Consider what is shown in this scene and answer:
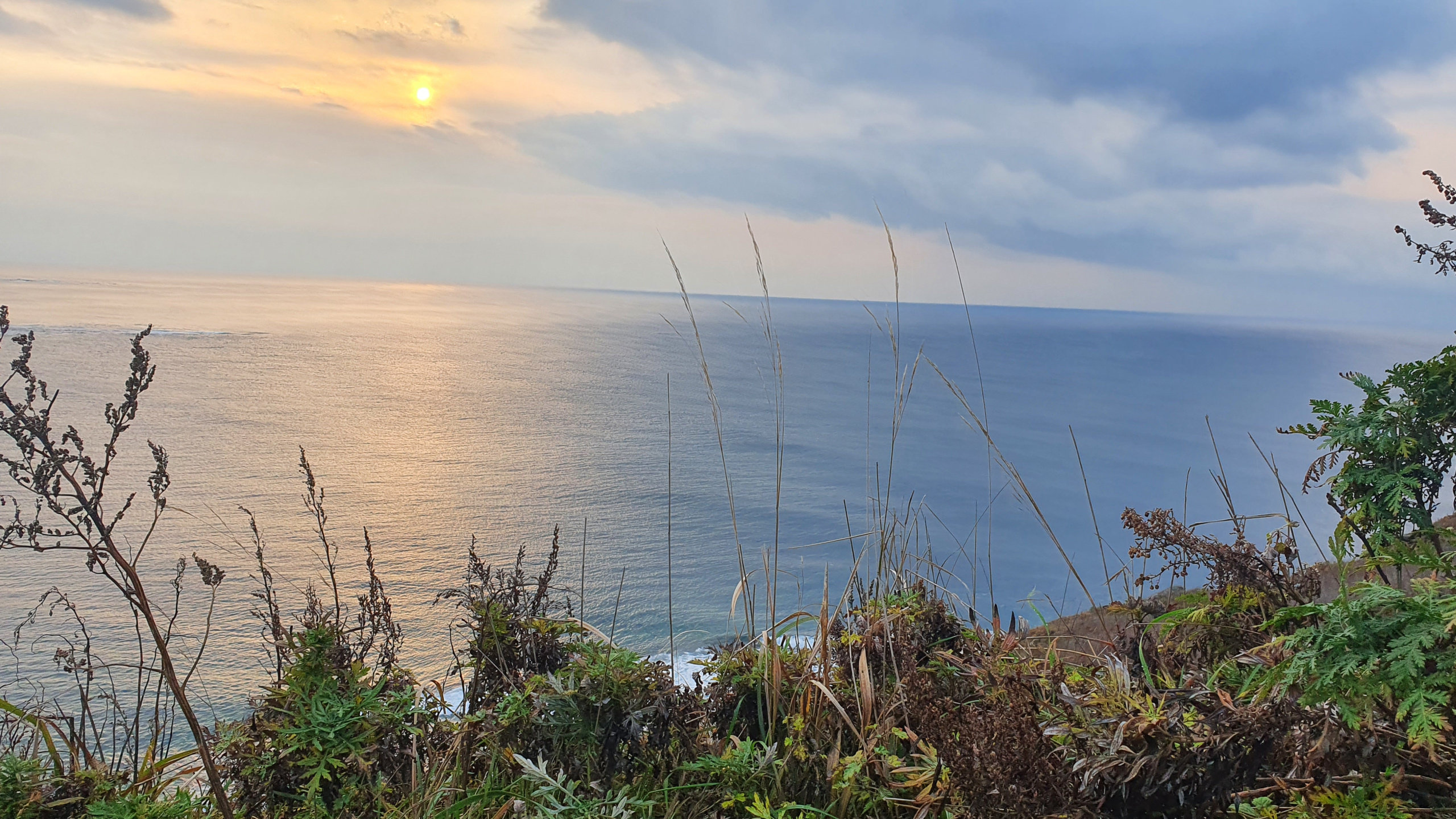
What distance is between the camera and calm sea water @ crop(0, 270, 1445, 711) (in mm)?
11594

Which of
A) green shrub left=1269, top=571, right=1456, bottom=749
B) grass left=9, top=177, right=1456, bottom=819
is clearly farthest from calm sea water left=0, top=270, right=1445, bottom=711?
green shrub left=1269, top=571, right=1456, bottom=749

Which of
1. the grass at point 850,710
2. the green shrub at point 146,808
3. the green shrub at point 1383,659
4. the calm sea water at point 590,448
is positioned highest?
the green shrub at point 1383,659

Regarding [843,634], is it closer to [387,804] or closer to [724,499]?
[387,804]

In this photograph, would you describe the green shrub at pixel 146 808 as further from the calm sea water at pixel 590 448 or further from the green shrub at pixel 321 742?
the calm sea water at pixel 590 448

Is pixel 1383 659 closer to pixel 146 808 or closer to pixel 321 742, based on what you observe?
pixel 321 742

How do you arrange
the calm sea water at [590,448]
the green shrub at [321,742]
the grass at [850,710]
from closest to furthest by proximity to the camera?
the grass at [850,710] < the green shrub at [321,742] < the calm sea water at [590,448]

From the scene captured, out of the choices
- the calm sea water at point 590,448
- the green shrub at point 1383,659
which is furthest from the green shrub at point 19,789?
the green shrub at point 1383,659

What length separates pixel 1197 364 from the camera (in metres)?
77.7

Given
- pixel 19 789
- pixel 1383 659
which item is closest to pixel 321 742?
pixel 19 789

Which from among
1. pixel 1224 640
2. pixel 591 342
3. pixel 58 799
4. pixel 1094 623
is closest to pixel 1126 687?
pixel 1224 640

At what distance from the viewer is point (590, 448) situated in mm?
27047

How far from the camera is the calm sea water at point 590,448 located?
1159cm

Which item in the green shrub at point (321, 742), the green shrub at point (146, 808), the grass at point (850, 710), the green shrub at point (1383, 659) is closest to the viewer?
the green shrub at point (1383, 659)

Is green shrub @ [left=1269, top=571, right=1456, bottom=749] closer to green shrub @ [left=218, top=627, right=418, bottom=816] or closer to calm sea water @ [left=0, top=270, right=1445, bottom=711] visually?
calm sea water @ [left=0, top=270, right=1445, bottom=711]
